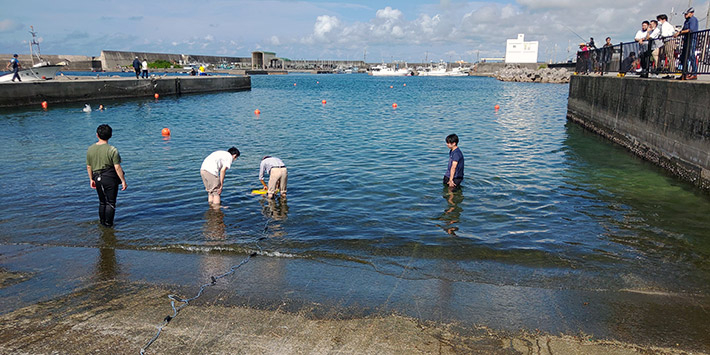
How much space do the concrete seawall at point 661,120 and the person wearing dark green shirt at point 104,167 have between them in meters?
13.5

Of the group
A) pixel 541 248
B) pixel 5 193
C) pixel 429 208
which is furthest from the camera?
pixel 5 193

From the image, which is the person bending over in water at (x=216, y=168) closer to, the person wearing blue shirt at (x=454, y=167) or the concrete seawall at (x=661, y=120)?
the person wearing blue shirt at (x=454, y=167)

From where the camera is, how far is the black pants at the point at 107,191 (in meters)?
8.29

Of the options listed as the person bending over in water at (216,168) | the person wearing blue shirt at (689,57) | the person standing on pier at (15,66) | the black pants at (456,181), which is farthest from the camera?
the person standing on pier at (15,66)

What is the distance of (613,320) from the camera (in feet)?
18.1

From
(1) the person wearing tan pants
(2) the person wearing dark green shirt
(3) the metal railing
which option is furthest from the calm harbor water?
(3) the metal railing

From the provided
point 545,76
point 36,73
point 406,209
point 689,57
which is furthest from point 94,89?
point 545,76

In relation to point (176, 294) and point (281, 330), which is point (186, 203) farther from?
point (281, 330)

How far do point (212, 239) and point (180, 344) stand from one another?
4.03 metres

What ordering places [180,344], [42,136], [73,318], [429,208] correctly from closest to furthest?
1. [180,344]
2. [73,318]
3. [429,208]
4. [42,136]

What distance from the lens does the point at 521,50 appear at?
472ft

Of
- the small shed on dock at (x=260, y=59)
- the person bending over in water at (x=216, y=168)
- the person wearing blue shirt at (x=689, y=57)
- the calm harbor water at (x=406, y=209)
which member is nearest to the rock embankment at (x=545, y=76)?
the calm harbor water at (x=406, y=209)

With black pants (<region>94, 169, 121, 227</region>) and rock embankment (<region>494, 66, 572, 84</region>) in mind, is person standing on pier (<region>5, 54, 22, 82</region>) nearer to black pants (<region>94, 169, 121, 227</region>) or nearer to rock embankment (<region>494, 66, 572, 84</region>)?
black pants (<region>94, 169, 121, 227</region>)

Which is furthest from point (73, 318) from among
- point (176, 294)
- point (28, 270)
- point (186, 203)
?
point (186, 203)
